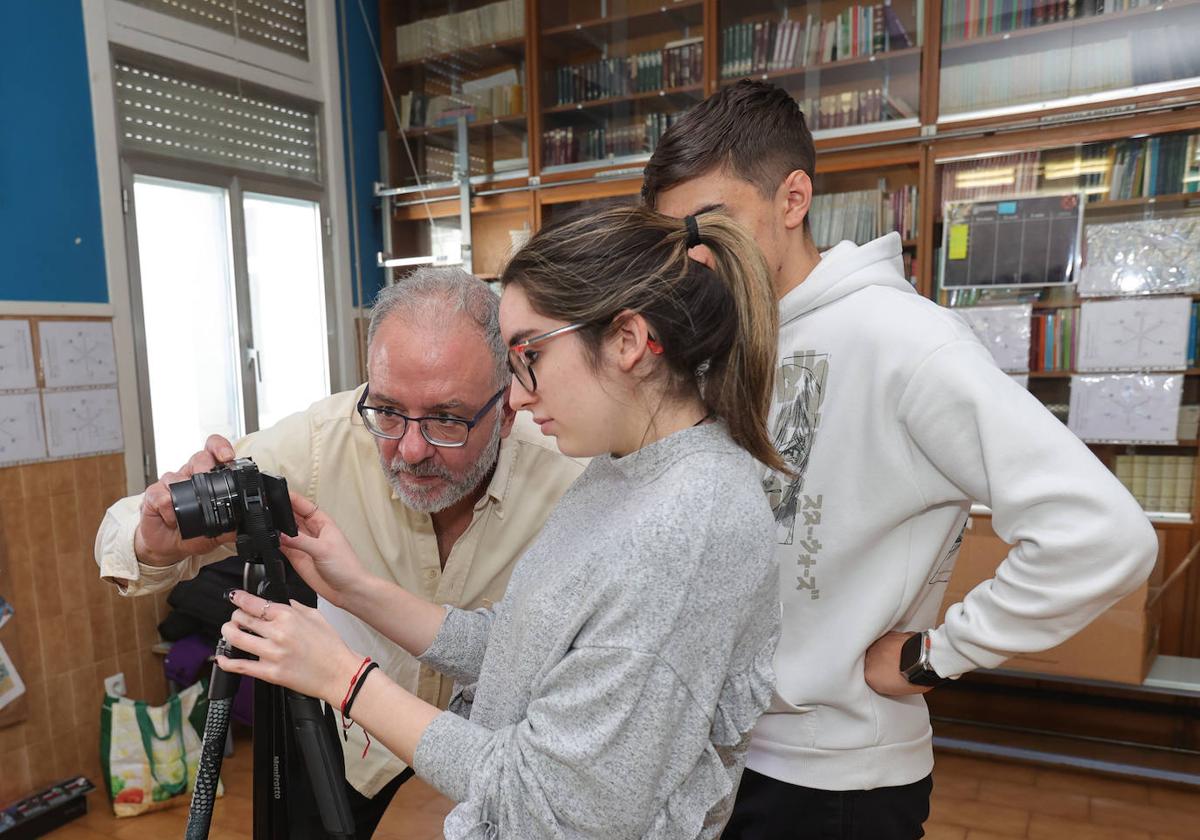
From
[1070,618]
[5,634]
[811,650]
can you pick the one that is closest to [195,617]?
[5,634]

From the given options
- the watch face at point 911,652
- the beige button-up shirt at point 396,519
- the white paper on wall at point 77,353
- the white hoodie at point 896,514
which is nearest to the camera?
the white hoodie at point 896,514

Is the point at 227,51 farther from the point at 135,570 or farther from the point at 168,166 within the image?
the point at 135,570

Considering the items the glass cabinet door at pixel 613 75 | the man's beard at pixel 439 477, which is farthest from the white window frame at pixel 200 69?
the man's beard at pixel 439 477

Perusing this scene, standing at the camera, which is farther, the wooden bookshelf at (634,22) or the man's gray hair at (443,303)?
the wooden bookshelf at (634,22)

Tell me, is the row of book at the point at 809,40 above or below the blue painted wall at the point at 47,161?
above

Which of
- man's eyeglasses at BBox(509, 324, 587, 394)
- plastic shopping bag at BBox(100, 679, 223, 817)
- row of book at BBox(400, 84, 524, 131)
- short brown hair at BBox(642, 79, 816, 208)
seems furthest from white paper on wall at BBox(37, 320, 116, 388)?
man's eyeglasses at BBox(509, 324, 587, 394)

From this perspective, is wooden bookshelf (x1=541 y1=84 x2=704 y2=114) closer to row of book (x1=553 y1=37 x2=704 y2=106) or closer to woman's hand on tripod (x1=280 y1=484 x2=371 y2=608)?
row of book (x1=553 y1=37 x2=704 y2=106)

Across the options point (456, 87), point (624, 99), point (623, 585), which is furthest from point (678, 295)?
point (456, 87)

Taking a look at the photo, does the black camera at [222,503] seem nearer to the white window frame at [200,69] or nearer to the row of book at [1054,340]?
the white window frame at [200,69]

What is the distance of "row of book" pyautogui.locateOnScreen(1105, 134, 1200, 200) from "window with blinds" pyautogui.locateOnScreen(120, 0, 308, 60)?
3.79 m

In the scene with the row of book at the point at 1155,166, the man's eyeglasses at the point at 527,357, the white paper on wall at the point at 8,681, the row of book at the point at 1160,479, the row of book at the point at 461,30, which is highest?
the row of book at the point at 461,30

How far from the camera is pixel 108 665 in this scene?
296 cm

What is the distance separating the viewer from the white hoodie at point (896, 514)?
900 millimetres

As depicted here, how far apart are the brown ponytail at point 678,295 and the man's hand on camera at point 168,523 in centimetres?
59
